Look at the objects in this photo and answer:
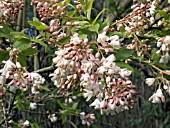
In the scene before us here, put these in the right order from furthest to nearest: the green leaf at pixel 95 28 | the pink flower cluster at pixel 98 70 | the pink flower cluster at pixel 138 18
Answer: the pink flower cluster at pixel 138 18
the green leaf at pixel 95 28
the pink flower cluster at pixel 98 70

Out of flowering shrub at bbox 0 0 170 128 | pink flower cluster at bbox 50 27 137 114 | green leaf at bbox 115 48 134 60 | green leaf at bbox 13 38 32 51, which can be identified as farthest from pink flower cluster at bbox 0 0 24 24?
green leaf at bbox 115 48 134 60

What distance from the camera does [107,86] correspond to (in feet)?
4.10

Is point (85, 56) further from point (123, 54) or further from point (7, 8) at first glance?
point (7, 8)

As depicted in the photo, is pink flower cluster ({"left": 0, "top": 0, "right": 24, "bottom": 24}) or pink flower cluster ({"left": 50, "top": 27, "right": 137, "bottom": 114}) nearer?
pink flower cluster ({"left": 50, "top": 27, "right": 137, "bottom": 114})

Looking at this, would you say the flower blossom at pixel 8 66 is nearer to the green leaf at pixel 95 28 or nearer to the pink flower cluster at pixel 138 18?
the green leaf at pixel 95 28

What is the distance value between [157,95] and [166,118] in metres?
4.71

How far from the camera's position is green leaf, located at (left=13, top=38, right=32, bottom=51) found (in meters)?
1.32

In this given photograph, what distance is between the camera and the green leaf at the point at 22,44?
132cm

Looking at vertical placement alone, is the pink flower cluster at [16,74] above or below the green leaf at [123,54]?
below

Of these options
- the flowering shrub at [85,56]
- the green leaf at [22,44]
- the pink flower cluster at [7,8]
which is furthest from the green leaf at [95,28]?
the pink flower cluster at [7,8]

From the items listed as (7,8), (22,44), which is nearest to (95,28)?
(22,44)

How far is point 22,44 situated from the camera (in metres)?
1.33

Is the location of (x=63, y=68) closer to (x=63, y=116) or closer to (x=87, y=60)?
(x=87, y=60)

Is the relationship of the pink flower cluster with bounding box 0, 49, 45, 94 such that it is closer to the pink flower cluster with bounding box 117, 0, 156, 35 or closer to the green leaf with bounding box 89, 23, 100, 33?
the green leaf with bounding box 89, 23, 100, 33
